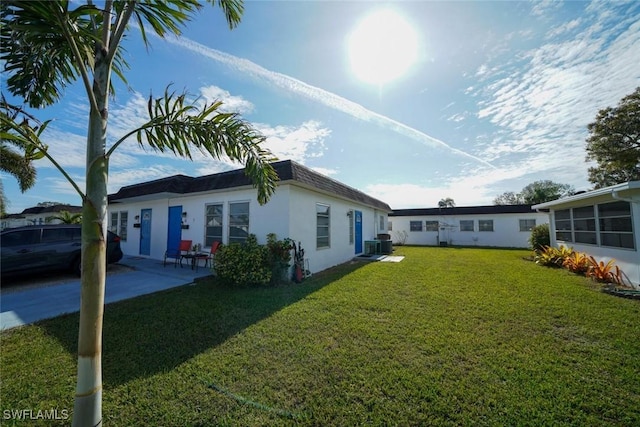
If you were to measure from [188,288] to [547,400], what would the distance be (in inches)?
261

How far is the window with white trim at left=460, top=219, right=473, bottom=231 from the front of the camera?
19.6m

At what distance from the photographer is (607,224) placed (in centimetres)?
765

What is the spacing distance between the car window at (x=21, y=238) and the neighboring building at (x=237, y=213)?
307cm

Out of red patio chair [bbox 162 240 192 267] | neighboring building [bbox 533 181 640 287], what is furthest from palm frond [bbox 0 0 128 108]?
neighboring building [bbox 533 181 640 287]

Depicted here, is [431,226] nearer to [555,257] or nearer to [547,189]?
[555,257]

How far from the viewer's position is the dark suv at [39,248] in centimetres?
600

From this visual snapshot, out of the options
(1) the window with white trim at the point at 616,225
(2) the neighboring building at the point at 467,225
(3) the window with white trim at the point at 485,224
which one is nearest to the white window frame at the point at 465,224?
(2) the neighboring building at the point at 467,225

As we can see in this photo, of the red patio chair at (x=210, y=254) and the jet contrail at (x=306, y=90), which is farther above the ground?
the jet contrail at (x=306, y=90)

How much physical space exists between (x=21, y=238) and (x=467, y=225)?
24172 mm

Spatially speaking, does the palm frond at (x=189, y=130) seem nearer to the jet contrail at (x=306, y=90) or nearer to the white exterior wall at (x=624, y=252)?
the jet contrail at (x=306, y=90)

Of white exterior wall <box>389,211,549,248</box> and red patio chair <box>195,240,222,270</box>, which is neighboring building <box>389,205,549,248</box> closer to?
white exterior wall <box>389,211,549,248</box>

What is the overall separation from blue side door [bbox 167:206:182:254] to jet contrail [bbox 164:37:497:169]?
5582 millimetres

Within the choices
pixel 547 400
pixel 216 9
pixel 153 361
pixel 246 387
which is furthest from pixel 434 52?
pixel 153 361

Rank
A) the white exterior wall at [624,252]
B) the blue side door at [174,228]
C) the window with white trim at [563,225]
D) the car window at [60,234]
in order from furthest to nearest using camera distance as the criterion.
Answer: the window with white trim at [563,225] → the blue side door at [174,228] → the car window at [60,234] → the white exterior wall at [624,252]
